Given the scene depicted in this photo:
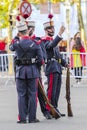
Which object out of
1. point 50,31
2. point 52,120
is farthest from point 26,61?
point 52,120

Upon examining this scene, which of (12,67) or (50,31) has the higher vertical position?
(50,31)

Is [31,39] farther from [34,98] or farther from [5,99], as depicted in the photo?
[5,99]

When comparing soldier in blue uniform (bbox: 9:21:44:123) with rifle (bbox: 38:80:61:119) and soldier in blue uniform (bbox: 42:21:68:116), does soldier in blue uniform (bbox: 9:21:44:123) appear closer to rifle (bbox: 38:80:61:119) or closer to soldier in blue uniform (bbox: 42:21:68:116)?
rifle (bbox: 38:80:61:119)

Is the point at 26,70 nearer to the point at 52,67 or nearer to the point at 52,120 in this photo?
the point at 52,67

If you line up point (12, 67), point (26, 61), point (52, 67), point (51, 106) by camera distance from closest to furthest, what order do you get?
1. point (26, 61)
2. point (51, 106)
3. point (52, 67)
4. point (12, 67)

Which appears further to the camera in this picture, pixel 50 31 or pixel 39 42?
pixel 50 31

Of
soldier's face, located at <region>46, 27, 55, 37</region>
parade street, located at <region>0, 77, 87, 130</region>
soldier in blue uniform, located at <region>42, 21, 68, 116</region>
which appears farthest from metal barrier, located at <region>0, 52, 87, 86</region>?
soldier's face, located at <region>46, 27, 55, 37</region>

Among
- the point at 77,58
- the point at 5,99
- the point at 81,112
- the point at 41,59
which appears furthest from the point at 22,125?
the point at 77,58

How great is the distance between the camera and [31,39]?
45.0 feet

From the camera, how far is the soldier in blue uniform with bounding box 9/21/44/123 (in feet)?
44.8

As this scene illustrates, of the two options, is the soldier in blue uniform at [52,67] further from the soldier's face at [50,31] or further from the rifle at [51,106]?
the rifle at [51,106]

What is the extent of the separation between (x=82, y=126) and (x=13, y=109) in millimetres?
3619

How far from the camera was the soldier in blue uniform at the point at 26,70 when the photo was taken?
44.8 ft

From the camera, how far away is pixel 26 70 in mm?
13750
